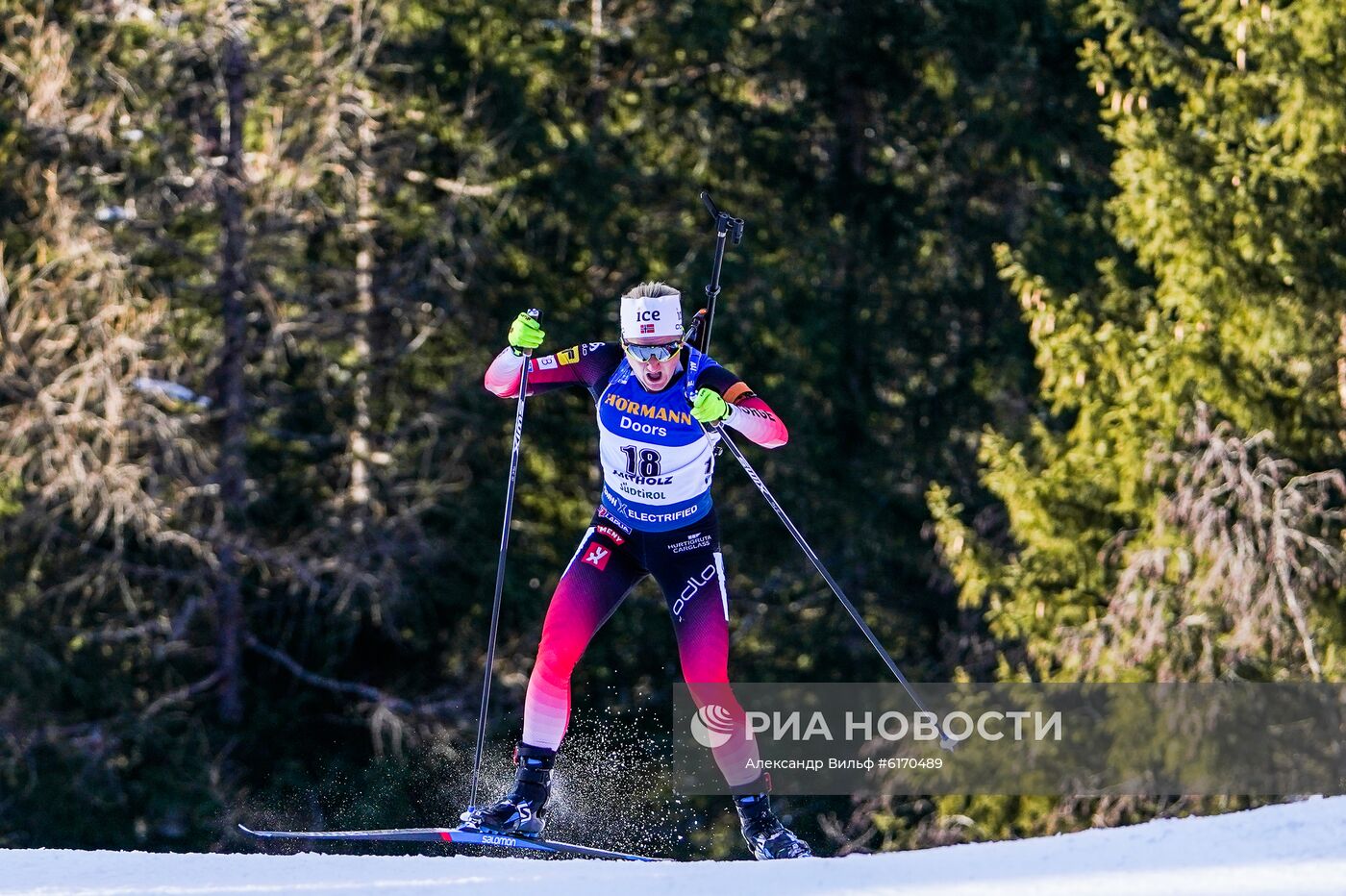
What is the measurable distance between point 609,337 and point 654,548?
11.4 meters

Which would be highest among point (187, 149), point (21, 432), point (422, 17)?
point (422, 17)

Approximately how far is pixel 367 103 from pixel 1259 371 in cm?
852

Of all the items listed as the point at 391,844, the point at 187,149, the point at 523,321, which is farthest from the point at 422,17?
the point at 523,321

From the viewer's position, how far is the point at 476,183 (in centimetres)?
1864

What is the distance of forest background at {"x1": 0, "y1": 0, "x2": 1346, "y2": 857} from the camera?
1457 cm

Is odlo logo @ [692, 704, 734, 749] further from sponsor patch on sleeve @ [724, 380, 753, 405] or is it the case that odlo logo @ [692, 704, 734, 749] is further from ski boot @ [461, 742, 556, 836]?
sponsor patch on sleeve @ [724, 380, 753, 405]

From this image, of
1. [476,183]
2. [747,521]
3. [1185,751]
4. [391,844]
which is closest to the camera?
[1185,751]

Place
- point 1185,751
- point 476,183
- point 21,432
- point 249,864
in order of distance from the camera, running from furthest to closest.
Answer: point 476,183 → point 21,432 → point 1185,751 → point 249,864

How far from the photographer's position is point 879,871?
658cm

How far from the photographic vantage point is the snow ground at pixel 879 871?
616cm

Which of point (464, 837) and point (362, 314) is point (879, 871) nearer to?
point (464, 837)

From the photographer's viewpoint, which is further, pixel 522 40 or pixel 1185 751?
pixel 522 40

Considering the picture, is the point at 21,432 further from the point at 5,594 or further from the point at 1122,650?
→ the point at 1122,650

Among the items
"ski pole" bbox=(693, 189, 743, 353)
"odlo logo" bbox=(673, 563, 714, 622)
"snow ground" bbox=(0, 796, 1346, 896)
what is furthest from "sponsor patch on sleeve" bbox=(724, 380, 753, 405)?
"snow ground" bbox=(0, 796, 1346, 896)
